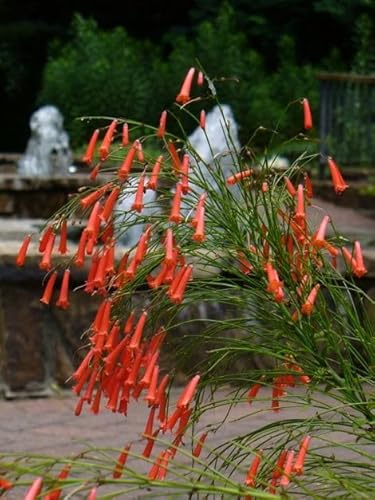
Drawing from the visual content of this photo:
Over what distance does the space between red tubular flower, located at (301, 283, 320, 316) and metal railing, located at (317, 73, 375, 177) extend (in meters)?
11.2

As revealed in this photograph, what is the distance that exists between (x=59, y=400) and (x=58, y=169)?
740 cm

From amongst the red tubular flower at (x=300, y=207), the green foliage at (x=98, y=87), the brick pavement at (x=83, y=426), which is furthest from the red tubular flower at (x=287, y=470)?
the green foliage at (x=98, y=87)

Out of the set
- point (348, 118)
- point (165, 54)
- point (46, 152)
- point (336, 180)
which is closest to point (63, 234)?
point (336, 180)

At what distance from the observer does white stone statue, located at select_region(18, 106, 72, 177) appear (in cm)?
1287

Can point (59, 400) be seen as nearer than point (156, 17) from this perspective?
Yes

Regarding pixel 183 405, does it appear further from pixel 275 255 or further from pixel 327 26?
pixel 327 26

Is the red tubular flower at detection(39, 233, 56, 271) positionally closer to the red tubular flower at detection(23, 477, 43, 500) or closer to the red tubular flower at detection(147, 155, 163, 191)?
the red tubular flower at detection(147, 155, 163, 191)

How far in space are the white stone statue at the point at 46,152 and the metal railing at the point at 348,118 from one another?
2.68 m

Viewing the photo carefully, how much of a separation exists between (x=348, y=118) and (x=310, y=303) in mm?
11709

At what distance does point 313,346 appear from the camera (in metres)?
3.15

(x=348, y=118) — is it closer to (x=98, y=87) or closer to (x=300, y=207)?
(x=98, y=87)

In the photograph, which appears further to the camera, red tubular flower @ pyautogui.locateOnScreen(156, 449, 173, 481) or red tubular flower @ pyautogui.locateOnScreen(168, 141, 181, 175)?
red tubular flower @ pyautogui.locateOnScreen(168, 141, 181, 175)

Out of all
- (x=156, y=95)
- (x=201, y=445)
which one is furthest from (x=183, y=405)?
(x=156, y=95)

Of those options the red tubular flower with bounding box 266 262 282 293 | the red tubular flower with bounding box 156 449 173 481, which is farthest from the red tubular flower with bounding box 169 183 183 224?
the red tubular flower with bounding box 156 449 173 481
